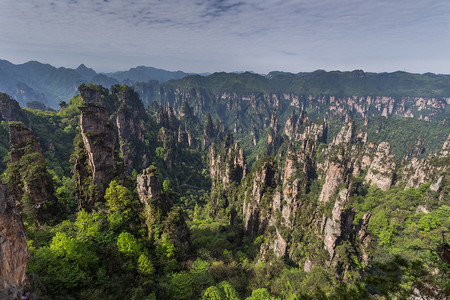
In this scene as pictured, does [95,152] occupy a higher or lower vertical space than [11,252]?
higher

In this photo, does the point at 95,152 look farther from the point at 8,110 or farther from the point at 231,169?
the point at 8,110

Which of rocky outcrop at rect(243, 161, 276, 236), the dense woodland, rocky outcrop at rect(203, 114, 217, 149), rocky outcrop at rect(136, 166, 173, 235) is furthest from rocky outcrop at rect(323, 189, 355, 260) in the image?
rocky outcrop at rect(203, 114, 217, 149)

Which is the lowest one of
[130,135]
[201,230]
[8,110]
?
[201,230]

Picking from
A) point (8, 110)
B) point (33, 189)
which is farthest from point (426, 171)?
point (8, 110)

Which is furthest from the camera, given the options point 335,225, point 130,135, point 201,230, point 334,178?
point 130,135

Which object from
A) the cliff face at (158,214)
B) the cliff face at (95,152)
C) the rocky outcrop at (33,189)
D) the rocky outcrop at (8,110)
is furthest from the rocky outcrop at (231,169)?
the rocky outcrop at (8,110)

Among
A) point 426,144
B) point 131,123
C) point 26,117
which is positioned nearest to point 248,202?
point 131,123

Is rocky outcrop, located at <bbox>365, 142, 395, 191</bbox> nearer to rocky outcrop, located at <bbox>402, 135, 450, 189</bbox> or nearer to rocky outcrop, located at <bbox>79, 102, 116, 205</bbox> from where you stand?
rocky outcrop, located at <bbox>402, 135, 450, 189</bbox>
